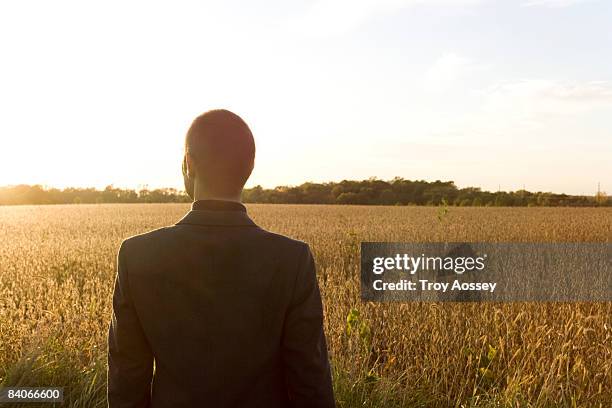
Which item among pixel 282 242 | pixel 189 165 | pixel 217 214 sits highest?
pixel 189 165

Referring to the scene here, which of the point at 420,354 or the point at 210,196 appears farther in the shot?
the point at 420,354

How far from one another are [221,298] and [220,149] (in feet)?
1.77

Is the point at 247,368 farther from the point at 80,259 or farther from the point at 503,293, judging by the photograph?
the point at 80,259

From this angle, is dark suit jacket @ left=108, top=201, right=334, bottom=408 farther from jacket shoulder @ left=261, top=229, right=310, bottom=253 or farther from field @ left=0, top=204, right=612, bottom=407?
field @ left=0, top=204, right=612, bottom=407

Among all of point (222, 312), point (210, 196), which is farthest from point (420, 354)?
point (210, 196)

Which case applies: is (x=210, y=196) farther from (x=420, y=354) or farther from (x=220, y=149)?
(x=420, y=354)

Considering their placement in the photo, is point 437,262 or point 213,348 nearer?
point 213,348

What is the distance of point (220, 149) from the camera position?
2.11 metres

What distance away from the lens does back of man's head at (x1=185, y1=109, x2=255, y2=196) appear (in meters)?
2.11

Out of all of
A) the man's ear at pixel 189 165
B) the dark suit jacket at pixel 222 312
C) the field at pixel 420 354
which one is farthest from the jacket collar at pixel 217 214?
the field at pixel 420 354

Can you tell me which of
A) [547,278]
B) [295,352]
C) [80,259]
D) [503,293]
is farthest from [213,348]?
[80,259]

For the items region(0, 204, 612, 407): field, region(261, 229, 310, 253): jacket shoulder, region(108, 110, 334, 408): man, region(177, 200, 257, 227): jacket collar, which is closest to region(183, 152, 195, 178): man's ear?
region(108, 110, 334, 408): man

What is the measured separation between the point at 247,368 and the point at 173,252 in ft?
1.69

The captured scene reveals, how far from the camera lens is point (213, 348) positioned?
2.15 metres
